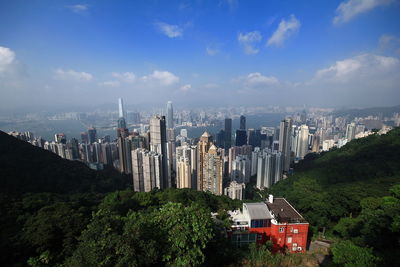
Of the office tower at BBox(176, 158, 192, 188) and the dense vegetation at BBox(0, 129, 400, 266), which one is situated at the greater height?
the dense vegetation at BBox(0, 129, 400, 266)

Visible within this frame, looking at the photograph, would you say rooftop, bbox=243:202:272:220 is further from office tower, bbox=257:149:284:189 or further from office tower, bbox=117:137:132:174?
office tower, bbox=117:137:132:174

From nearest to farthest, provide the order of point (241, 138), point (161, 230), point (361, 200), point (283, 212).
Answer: point (161, 230) < point (283, 212) < point (361, 200) < point (241, 138)

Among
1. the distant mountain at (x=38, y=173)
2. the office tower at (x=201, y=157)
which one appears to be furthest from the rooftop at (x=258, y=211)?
the distant mountain at (x=38, y=173)

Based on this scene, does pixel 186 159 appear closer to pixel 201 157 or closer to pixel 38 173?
pixel 201 157

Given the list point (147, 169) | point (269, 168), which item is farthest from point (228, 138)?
point (147, 169)

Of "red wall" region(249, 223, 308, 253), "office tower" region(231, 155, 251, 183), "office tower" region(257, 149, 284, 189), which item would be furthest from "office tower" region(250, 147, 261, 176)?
"red wall" region(249, 223, 308, 253)
